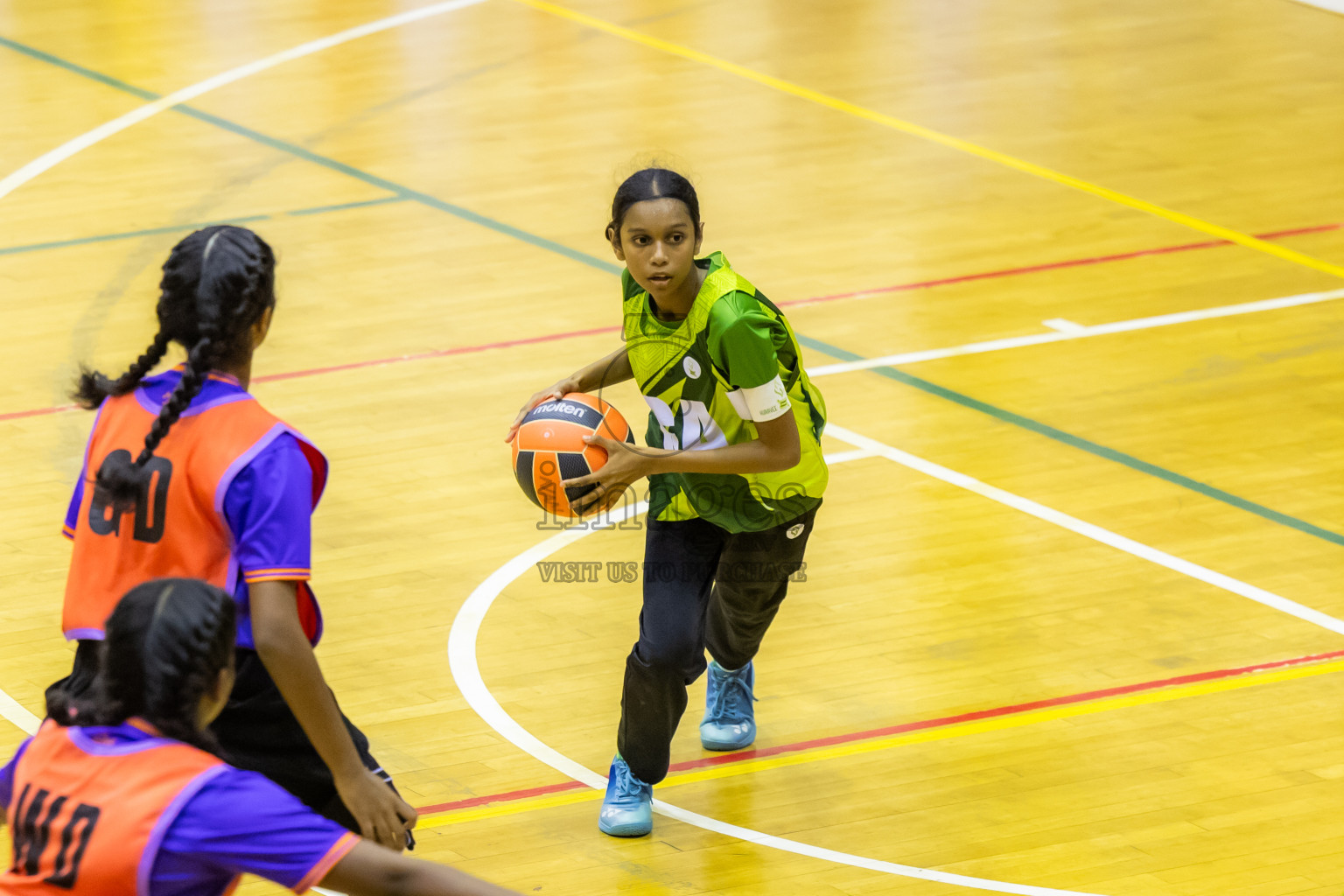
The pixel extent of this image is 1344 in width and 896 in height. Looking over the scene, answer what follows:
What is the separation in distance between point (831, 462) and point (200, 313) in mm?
4537

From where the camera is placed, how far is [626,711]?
4988 millimetres

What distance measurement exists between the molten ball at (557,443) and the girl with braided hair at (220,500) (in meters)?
1.50

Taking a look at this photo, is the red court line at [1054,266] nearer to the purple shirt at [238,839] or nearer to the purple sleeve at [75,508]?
the purple sleeve at [75,508]

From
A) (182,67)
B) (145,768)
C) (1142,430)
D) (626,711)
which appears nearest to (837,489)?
(1142,430)

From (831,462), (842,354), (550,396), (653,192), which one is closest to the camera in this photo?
(653,192)

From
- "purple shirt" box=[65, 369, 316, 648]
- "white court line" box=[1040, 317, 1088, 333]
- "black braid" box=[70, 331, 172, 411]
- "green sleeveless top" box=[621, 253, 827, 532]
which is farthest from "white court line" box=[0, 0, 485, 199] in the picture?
"purple shirt" box=[65, 369, 316, 648]

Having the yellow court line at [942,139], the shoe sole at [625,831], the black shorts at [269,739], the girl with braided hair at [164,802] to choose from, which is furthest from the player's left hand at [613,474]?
the yellow court line at [942,139]

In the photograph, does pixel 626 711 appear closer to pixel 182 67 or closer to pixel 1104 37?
pixel 182 67

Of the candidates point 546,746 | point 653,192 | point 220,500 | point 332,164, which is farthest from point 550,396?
point 332,164

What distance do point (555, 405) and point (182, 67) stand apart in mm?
9464

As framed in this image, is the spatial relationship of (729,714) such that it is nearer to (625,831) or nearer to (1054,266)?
(625,831)

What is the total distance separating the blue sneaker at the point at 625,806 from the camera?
5.05m

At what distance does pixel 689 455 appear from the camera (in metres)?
4.61

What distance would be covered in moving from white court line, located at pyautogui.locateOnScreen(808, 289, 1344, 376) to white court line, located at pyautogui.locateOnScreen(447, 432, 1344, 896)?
2.38 ft
